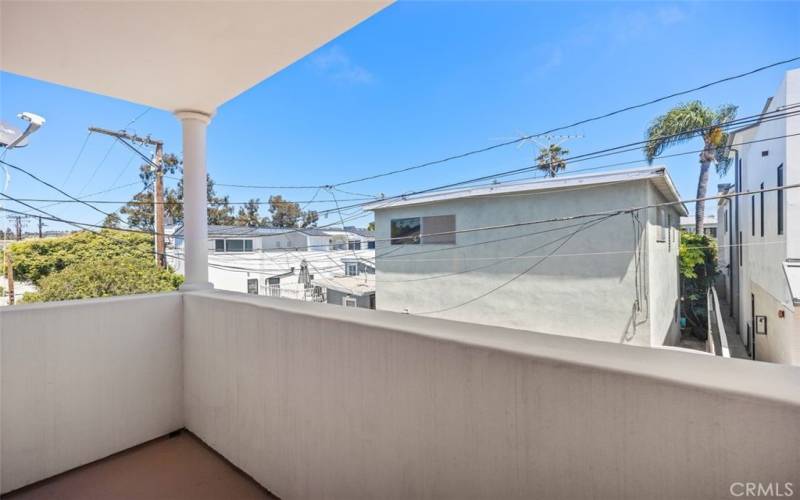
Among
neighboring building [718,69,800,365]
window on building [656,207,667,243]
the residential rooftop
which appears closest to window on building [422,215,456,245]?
the residential rooftop

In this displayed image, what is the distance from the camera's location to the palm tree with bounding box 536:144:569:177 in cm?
514

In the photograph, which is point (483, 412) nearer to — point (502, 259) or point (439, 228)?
point (502, 259)

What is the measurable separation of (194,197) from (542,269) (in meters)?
4.76

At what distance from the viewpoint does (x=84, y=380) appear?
1716mm

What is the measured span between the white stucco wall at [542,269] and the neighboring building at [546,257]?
0.01 m

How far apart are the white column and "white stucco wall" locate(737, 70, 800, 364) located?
491cm

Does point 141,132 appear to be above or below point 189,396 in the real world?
above

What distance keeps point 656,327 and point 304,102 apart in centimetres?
1014

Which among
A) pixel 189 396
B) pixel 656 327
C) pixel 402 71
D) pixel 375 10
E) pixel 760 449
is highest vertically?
pixel 402 71

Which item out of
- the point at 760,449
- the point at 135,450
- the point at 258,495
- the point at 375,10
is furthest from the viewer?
the point at 135,450

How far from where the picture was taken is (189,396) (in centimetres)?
199

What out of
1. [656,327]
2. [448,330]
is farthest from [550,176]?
[448,330]

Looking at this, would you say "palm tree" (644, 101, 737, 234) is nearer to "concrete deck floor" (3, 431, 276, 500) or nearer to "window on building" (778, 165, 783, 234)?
"window on building" (778, 165, 783, 234)

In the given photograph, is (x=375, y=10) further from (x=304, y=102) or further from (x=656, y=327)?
(x=304, y=102)
